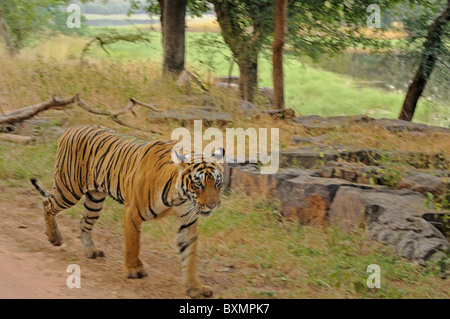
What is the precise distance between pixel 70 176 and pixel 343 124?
624cm

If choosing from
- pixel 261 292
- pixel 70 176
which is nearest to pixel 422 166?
pixel 261 292

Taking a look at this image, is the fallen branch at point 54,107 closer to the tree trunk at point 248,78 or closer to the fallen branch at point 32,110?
the fallen branch at point 32,110

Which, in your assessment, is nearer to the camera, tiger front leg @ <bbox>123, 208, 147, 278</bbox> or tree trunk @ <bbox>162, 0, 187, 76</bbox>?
tiger front leg @ <bbox>123, 208, 147, 278</bbox>

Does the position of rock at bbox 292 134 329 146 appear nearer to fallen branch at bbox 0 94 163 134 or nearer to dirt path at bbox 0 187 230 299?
fallen branch at bbox 0 94 163 134

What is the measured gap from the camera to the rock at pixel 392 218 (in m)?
5.87

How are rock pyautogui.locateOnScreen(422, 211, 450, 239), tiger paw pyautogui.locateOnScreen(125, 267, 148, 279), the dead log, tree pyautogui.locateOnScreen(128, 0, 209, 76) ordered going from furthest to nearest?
tree pyautogui.locateOnScreen(128, 0, 209, 76) < the dead log < rock pyautogui.locateOnScreen(422, 211, 450, 239) < tiger paw pyautogui.locateOnScreen(125, 267, 148, 279)

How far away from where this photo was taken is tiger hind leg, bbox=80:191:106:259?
18.5 feet

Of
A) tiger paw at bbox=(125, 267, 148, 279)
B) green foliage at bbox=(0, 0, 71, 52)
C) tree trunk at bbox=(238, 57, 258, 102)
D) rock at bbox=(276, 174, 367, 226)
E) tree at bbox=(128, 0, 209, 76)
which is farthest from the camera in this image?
green foliage at bbox=(0, 0, 71, 52)

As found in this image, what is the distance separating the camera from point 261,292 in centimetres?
504

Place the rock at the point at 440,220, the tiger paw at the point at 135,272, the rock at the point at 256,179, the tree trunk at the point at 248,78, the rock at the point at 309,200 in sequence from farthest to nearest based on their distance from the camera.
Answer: the tree trunk at the point at 248,78 < the rock at the point at 256,179 < the rock at the point at 309,200 < the rock at the point at 440,220 < the tiger paw at the point at 135,272

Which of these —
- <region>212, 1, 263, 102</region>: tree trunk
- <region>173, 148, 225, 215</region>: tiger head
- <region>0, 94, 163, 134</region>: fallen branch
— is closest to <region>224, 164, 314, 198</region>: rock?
<region>0, 94, 163, 134</region>: fallen branch

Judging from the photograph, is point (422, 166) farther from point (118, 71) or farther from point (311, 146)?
point (118, 71)

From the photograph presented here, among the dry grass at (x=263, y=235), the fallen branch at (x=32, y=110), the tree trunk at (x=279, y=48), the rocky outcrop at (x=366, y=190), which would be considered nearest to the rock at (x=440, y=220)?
the rocky outcrop at (x=366, y=190)

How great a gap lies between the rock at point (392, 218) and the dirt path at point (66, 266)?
180 cm
